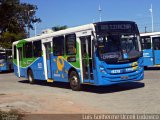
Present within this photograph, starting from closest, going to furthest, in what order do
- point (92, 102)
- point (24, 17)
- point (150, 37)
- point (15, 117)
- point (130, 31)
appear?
point (15, 117), point (92, 102), point (130, 31), point (150, 37), point (24, 17)

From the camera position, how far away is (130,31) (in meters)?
16.4

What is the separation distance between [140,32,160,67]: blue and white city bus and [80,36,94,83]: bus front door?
1091 centimetres

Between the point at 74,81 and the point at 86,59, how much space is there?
1.52 m

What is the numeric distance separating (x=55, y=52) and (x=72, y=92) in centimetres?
297

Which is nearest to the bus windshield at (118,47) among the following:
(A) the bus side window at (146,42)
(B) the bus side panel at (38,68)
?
(B) the bus side panel at (38,68)

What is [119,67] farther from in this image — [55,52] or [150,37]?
[150,37]

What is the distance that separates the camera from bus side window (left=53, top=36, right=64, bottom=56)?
60.2 ft

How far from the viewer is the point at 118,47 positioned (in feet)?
51.8

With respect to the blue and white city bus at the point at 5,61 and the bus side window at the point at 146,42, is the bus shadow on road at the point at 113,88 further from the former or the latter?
the blue and white city bus at the point at 5,61

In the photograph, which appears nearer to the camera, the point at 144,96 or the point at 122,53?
the point at 144,96

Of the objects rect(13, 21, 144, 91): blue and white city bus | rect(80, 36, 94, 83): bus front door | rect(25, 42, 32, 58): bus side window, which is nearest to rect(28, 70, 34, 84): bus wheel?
rect(25, 42, 32, 58): bus side window

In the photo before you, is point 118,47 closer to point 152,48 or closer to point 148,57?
point 152,48

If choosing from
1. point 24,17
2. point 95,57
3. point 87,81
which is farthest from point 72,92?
point 24,17

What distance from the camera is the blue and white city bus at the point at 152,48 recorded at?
26328mm
